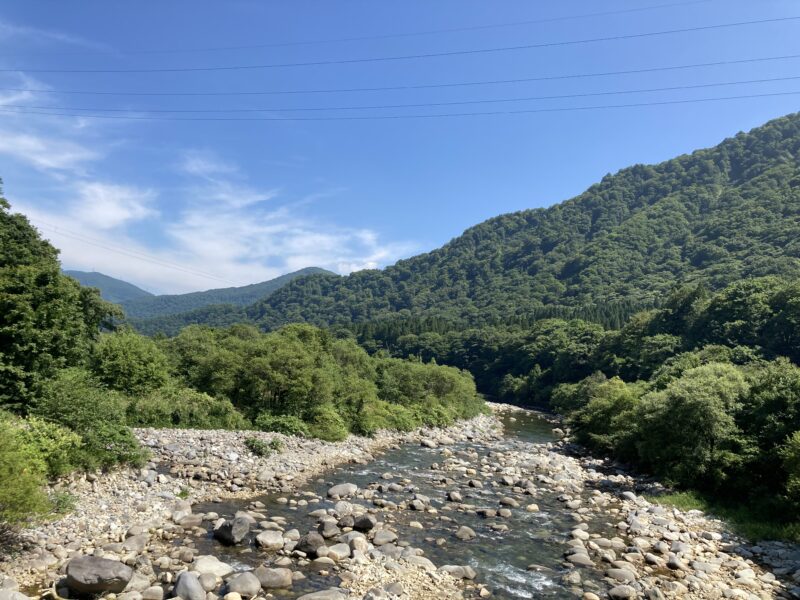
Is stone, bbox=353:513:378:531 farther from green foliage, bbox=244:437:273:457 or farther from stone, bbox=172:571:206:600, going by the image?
green foliage, bbox=244:437:273:457

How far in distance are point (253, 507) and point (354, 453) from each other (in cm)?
1448

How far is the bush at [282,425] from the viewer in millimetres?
35219

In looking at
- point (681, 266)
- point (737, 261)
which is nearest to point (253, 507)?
point (737, 261)

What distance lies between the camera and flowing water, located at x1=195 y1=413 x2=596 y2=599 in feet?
50.2

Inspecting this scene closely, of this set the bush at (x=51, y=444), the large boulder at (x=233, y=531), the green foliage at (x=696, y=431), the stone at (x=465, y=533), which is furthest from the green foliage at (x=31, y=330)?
the green foliage at (x=696, y=431)

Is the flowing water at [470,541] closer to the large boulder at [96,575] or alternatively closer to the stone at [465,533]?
the stone at [465,533]

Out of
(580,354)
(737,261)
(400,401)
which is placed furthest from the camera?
(737,261)

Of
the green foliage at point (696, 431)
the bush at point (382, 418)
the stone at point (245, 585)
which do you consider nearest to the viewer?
the stone at point (245, 585)

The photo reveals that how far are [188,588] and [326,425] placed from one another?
81.3 feet

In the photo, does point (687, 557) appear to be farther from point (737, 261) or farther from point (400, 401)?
point (737, 261)

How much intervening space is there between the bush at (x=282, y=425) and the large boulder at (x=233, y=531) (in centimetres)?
1784

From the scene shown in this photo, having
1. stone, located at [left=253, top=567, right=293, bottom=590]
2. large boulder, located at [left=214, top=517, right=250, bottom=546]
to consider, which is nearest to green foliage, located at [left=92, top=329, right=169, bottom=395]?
large boulder, located at [left=214, top=517, right=250, bottom=546]

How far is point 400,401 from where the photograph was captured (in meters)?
60.0

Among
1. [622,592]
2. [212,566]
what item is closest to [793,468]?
[622,592]
